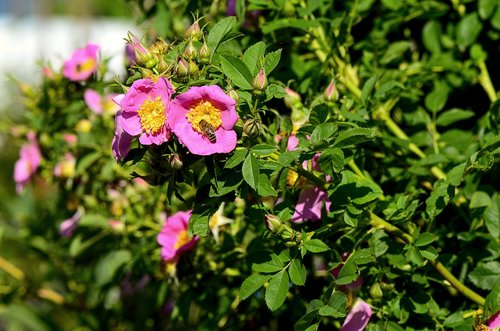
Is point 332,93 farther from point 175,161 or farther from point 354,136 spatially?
point 175,161

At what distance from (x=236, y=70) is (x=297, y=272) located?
29 cm

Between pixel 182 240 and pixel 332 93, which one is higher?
pixel 332 93

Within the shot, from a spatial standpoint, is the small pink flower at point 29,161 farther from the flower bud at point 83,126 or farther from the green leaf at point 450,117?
the green leaf at point 450,117

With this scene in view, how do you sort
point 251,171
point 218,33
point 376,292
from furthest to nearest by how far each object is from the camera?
point 376,292
point 218,33
point 251,171

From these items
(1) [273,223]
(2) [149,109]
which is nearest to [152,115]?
(2) [149,109]

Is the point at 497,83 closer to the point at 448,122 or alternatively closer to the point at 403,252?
the point at 448,122

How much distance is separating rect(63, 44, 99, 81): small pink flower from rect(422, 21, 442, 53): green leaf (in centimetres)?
73

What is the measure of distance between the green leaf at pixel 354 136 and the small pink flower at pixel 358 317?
299 millimetres

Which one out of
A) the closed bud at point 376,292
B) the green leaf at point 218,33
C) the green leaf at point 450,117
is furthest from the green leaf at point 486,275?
the green leaf at point 218,33

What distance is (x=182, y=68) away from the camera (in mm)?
893

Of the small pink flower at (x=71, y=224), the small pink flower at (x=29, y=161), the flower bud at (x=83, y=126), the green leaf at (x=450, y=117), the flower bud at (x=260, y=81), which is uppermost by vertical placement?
the flower bud at (x=260, y=81)

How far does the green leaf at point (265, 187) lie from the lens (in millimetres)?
898

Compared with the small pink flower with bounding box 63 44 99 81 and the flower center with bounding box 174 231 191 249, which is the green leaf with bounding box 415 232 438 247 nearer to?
the flower center with bounding box 174 231 191 249

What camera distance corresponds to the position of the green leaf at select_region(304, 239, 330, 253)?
967 mm
